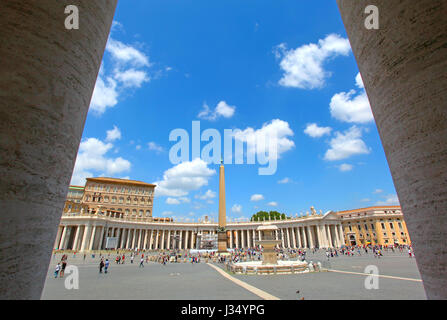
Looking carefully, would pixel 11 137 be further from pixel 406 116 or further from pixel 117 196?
pixel 117 196

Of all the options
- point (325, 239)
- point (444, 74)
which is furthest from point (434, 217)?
point (325, 239)

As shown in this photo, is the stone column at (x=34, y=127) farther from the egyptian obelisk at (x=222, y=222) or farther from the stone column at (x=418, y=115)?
the egyptian obelisk at (x=222, y=222)

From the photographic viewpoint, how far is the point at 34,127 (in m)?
2.81

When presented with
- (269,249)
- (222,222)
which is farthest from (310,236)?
(269,249)

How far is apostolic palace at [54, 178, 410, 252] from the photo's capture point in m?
76.0

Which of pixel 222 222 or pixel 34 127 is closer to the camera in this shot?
pixel 34 127

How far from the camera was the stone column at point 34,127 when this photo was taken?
99.1 inches

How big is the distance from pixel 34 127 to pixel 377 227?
102 meters

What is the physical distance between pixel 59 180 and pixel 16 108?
1.02 meters

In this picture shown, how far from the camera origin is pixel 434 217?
3207 millimetres

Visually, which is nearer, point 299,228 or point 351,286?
point 351,286

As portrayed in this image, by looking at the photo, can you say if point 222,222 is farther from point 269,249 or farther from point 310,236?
point 310,236

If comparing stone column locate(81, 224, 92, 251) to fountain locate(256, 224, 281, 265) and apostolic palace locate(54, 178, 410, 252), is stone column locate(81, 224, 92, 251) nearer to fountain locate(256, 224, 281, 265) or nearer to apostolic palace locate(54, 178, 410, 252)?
apostolic palace locate(54, 178, 410, 252)
